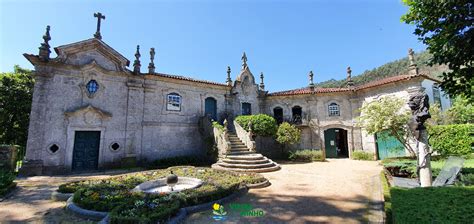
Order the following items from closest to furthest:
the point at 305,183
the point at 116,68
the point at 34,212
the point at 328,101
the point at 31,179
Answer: the point at 34,212 → the point at 305,183 → the point at 31,179 → the point at 116,68 → the point at 328,101

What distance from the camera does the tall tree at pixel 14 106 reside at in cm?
1494

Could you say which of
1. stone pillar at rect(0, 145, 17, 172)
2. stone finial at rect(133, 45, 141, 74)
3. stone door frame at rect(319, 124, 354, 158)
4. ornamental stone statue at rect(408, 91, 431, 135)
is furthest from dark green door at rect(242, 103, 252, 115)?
stone pillar at rect(0, 145, 17, 172)

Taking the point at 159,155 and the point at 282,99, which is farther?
the point at 282,99

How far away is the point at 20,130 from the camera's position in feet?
52.2

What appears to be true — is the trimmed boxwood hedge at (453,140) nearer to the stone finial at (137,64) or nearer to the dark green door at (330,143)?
the dark green door at (330,143)

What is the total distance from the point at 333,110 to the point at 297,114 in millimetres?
3123

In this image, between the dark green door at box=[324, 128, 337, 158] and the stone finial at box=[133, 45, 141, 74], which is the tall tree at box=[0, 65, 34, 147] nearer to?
the stone finial at box=[133, 45, 141, 74]

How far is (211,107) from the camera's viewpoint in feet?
55.6

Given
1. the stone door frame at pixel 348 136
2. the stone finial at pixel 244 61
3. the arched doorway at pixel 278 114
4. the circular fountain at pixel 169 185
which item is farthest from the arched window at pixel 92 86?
the stone door frame at pixel 348 136

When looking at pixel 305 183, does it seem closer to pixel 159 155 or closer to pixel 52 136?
pixel 159 155

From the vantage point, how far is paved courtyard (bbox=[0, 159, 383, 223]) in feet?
16.1

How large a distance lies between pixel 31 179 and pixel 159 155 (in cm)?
616

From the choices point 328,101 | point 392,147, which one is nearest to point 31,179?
point 328,101

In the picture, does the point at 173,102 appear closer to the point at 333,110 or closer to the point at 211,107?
the point at 211,107
